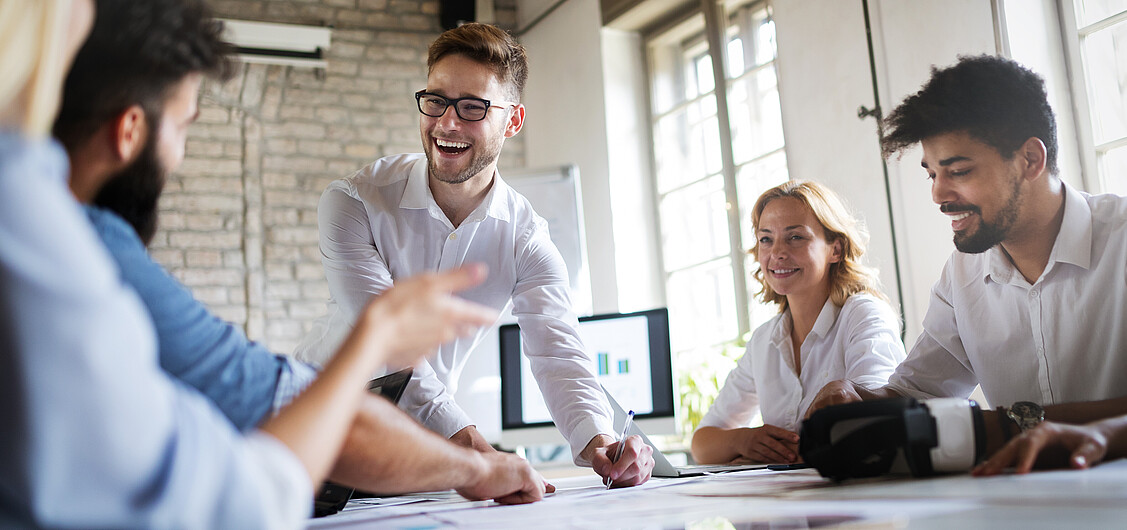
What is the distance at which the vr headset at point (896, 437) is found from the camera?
1.23 meters

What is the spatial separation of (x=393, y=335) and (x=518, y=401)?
107 inches

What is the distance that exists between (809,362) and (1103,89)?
1.80 meters

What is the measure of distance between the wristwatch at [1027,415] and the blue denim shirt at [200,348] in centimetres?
115

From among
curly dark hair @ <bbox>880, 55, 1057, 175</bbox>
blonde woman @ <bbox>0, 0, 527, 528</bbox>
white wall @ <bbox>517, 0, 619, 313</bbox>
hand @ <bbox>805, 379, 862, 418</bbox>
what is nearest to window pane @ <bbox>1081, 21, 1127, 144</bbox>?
curly dark hair @ <bbox>880, 55, 1057, 175</bbox>

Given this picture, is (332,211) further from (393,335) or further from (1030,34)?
(1030,34)

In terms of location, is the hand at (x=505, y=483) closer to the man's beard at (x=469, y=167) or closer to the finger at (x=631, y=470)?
the finger at (x=631, y=470)

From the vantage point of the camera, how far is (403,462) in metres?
0.99

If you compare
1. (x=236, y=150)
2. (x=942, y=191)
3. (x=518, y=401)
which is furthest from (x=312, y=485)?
(x=236, y=150)

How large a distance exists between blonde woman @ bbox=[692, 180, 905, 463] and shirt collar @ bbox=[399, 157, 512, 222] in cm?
84

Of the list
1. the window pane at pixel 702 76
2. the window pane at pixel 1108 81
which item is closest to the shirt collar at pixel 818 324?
the window pane at pixel 1108 81

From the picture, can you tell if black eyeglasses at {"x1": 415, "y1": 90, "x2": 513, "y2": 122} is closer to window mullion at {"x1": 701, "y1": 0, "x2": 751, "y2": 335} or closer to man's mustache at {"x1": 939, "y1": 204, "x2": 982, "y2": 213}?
man's mustache at {"x1": 939, "y1": 204, "x2": 982, "y2": 213}

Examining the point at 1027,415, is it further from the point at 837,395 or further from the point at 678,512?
the point at 678,512

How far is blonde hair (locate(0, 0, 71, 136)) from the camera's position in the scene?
0.55m

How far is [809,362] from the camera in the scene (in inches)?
95.3
